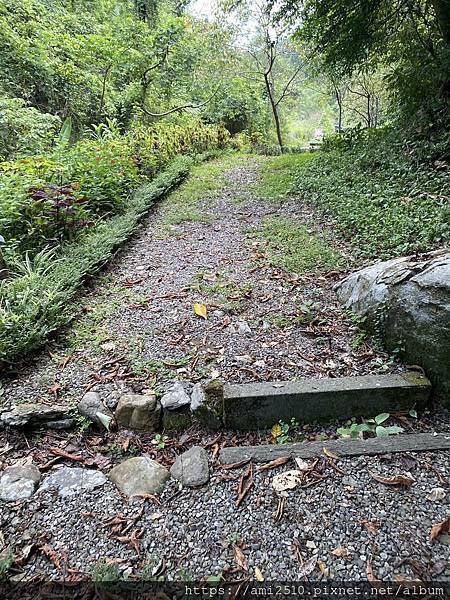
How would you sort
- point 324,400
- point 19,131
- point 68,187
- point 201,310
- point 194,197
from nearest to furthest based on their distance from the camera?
point 324,400 < point 201,310 < point 68,187 < point 194,197 < point 19,131

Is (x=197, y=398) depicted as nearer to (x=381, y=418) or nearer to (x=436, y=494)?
(x=381, y=418)

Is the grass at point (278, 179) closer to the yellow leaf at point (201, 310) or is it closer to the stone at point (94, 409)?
the yellow leaf at point (201, 310)

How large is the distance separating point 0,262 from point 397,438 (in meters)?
3.38

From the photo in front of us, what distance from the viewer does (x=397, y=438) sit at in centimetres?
180

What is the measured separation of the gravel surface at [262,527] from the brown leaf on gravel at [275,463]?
0.03 metres

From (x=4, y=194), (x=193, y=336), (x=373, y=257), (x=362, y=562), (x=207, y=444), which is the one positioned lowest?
(x=362, y=562)

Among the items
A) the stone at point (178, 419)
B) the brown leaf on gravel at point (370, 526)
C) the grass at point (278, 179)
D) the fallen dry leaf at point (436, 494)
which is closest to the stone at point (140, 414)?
the stone at point (178, 419)

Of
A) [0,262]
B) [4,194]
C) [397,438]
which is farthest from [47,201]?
[397,438]

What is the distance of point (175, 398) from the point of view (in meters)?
2.06

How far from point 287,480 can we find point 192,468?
467mm

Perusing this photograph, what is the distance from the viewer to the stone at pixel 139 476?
5.54 feet

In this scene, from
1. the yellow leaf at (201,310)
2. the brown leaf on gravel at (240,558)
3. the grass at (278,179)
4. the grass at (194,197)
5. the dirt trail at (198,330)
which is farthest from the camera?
the grass at (278,179)

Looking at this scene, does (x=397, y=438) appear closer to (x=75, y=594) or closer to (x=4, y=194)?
(x=75, y=594)

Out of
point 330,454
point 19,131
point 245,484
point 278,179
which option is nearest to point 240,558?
point 245,484
